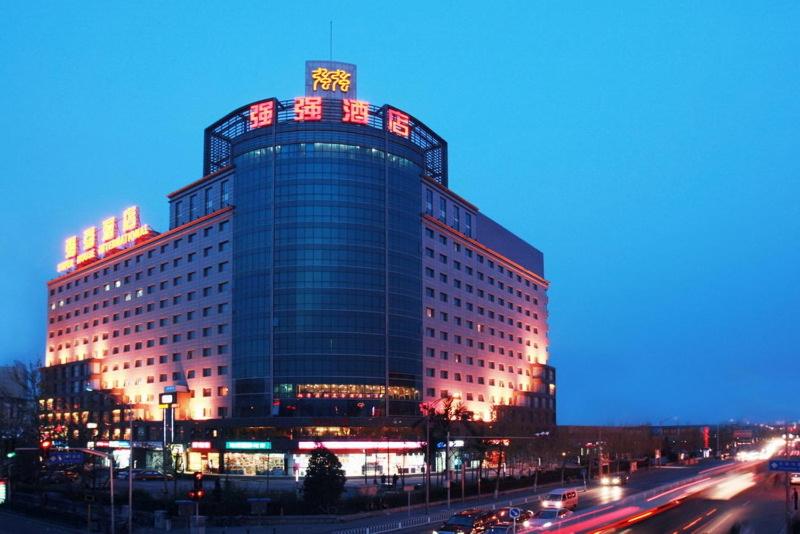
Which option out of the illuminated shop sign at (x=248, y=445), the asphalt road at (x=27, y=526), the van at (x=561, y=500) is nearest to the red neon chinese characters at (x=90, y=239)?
the illuminated shop sign at (x=248, y=445)

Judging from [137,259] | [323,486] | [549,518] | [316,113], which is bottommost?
[549,518]

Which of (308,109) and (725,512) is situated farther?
(308,109)

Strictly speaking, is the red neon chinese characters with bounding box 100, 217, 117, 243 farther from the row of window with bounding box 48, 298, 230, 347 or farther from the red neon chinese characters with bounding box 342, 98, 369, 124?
the red neon chinese characters with bounding box 342, 98, 369, 124

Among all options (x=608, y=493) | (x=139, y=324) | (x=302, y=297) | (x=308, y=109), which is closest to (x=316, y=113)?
(x=308, y=109)

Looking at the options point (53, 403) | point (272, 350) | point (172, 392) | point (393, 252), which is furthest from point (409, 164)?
point (53, 403)

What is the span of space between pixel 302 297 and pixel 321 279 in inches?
133

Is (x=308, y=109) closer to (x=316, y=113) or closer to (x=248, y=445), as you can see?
(x=316, y=113)

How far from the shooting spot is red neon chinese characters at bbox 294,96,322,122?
106 m

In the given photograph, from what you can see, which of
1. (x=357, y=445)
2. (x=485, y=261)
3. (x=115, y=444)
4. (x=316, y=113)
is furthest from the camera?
(x=485, y=261)

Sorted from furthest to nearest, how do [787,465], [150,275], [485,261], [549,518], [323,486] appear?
[485,261] < [150,275] < [323,486] < [549,518] < [787,465]

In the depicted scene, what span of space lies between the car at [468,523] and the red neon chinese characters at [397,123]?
70.0 meters

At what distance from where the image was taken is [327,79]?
10825cm

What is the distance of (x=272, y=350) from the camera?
4122 inches

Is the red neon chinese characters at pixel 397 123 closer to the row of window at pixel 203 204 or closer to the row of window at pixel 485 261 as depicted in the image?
the row of window at pixel 485 261
